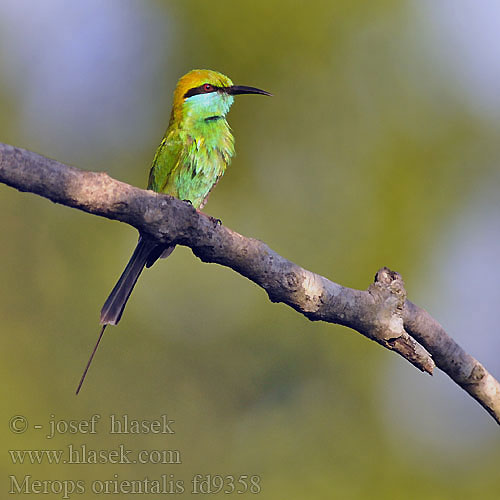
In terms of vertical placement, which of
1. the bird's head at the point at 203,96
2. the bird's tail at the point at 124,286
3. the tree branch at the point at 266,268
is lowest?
the tree branch at the point at 266,268

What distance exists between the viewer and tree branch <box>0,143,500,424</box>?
77.7 inches

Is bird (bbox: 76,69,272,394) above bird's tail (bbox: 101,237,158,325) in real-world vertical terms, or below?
above

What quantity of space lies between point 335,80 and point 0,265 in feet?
10.7

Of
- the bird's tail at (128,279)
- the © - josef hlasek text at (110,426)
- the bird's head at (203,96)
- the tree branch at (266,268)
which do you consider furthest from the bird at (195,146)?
the © - josef hlasek text at (110,426)

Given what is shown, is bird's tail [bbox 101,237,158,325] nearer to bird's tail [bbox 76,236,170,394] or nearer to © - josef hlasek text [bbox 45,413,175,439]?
bird's tail [bbox 76,236,170,394]

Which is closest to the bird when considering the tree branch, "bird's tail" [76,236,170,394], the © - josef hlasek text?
"bird's tail" [76,236,170,394]

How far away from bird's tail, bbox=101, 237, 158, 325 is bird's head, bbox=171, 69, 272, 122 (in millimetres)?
782

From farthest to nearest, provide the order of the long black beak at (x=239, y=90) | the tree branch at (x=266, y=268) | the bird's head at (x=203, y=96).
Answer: the long black beak at (x=239, y=90) < the bird's head at (x=203, y=96) < the tree branch at (x=266, y=268)

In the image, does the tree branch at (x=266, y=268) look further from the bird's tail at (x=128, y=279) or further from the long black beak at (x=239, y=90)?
the long black beak at (x=239, y=90)

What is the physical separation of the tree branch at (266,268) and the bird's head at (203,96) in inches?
56.6

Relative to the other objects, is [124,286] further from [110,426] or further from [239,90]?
[110,426]
